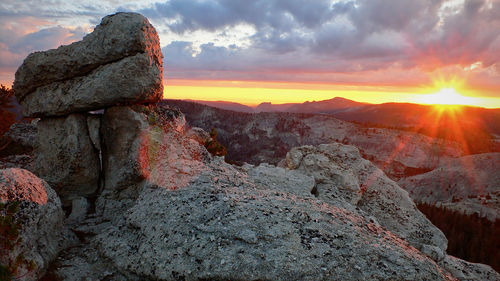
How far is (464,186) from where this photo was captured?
90188 mm

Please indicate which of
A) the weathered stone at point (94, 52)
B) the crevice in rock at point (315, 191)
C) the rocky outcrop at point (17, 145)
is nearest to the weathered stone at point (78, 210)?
the weathered stone at point (94, 52)

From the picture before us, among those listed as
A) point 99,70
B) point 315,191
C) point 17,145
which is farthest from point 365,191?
point 17,145

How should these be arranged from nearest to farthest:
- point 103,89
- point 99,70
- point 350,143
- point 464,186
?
point 103,89, point 99,70, point 464,186, point 350,143

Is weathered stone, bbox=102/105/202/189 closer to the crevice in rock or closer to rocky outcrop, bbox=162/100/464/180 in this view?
the crevice in rock

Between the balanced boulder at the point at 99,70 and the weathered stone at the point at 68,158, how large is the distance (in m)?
0.86

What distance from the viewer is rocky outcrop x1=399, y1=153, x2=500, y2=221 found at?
7514 cm

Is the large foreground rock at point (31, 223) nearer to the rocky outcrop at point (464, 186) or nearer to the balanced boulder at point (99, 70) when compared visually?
the balanced boulder at point (99, 70)

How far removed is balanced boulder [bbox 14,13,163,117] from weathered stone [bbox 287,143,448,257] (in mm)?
11517

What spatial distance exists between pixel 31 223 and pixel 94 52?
8759 mm

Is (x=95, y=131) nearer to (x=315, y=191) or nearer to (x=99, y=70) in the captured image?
(x=99, y=70)

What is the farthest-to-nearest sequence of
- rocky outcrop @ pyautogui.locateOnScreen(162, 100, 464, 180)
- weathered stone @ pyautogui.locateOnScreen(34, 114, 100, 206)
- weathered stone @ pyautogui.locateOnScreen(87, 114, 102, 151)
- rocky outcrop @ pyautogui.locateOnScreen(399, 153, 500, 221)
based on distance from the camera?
rocky outcrop @ pyautogui.locateOnScreen(162, 100, 464, 180), rocky outcrop @ pyautogui.locateOnScreen(399, 153, 500, 221), weathered stone @ pyautogui.locateOnScreen(87, 114, 102, 151), weathered stone @ pyautogui.locateOnScreen(34, 114, 100, 206)

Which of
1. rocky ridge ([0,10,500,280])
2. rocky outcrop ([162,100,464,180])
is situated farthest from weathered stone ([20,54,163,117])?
rocky outcrop ([162,100,464,180])

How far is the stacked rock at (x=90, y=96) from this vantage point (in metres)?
14.5

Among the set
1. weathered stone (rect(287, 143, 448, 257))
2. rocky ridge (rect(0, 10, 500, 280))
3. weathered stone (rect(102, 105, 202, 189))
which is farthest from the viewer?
weathered stone (rect(287, 143, 448, 257))
